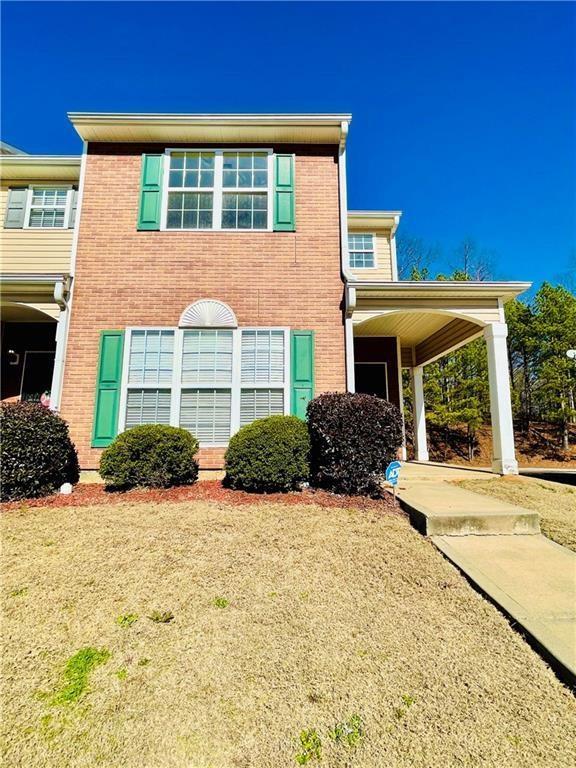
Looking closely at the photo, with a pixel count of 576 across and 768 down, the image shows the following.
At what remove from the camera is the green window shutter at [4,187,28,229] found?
917 cm

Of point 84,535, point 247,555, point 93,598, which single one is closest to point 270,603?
point 247,555

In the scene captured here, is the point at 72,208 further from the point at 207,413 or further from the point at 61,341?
the point at 207,413

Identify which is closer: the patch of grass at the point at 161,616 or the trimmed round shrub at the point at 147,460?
the patch of grass at the point at 161,616

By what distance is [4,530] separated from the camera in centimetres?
393

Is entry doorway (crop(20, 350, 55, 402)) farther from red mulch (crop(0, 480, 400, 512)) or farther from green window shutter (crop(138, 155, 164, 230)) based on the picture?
red mulch (crop(0, 480, 400, 512))

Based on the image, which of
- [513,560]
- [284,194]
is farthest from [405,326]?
[513,560]

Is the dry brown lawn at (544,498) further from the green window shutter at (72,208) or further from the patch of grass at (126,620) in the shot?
the green window shutter at (72,208)

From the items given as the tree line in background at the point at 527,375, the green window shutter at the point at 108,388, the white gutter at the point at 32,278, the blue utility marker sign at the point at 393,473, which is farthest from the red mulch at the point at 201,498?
the tree line in background at the point at 527,375

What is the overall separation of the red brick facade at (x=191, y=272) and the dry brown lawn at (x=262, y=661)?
4.31 m

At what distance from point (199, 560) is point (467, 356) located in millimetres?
15739

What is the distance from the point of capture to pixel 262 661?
2.06 meters

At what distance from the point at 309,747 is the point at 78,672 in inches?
47.7

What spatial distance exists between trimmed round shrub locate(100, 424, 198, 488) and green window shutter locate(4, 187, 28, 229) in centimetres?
702

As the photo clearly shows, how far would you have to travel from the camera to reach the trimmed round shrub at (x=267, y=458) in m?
5.30
